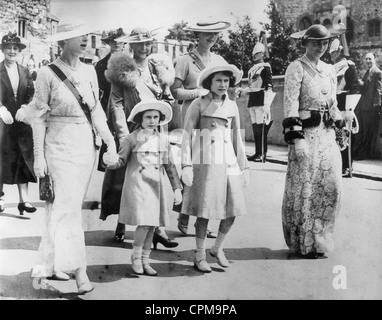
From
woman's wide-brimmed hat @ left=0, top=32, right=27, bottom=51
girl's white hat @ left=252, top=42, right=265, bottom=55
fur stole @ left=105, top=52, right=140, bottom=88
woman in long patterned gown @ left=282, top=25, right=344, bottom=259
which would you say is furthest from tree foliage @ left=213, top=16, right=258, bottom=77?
woman's wide-brimmed hat @ left=0, top=32, right=27, bottom=51

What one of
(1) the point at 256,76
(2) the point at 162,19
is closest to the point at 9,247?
(2) the point at 162,19

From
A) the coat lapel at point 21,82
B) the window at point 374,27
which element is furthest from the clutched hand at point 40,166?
the window at point 374,27

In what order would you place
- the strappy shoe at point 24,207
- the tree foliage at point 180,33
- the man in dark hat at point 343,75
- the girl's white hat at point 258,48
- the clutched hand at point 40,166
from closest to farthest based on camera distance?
the clutched hand at point 40,166 < the tree foliage at point 180,33 < the strappy shoe at point 24,207 < the girl's white hat at point 258,48 < the man in dark hat at point 343,75

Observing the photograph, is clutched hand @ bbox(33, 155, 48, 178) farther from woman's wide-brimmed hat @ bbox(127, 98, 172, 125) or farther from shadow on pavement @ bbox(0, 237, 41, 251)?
shadow on pavement @ bbox(0, 237, 41, 251)

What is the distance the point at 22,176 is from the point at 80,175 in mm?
2049

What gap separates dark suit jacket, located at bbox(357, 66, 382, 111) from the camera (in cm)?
980

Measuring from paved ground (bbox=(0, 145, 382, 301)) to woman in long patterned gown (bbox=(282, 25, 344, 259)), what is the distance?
234 mm

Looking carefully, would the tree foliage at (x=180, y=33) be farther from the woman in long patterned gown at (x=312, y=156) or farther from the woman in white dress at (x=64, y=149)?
the woman in white dress at (x=64, y=149)

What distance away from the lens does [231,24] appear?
6574 millimetres

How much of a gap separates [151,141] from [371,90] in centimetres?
509

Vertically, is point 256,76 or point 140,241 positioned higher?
point 256,76

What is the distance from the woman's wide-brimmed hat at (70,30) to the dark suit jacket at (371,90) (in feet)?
17.6

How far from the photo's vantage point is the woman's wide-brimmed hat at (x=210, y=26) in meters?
6.50

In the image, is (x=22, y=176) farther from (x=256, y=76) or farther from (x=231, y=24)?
(x=256, y=76)
